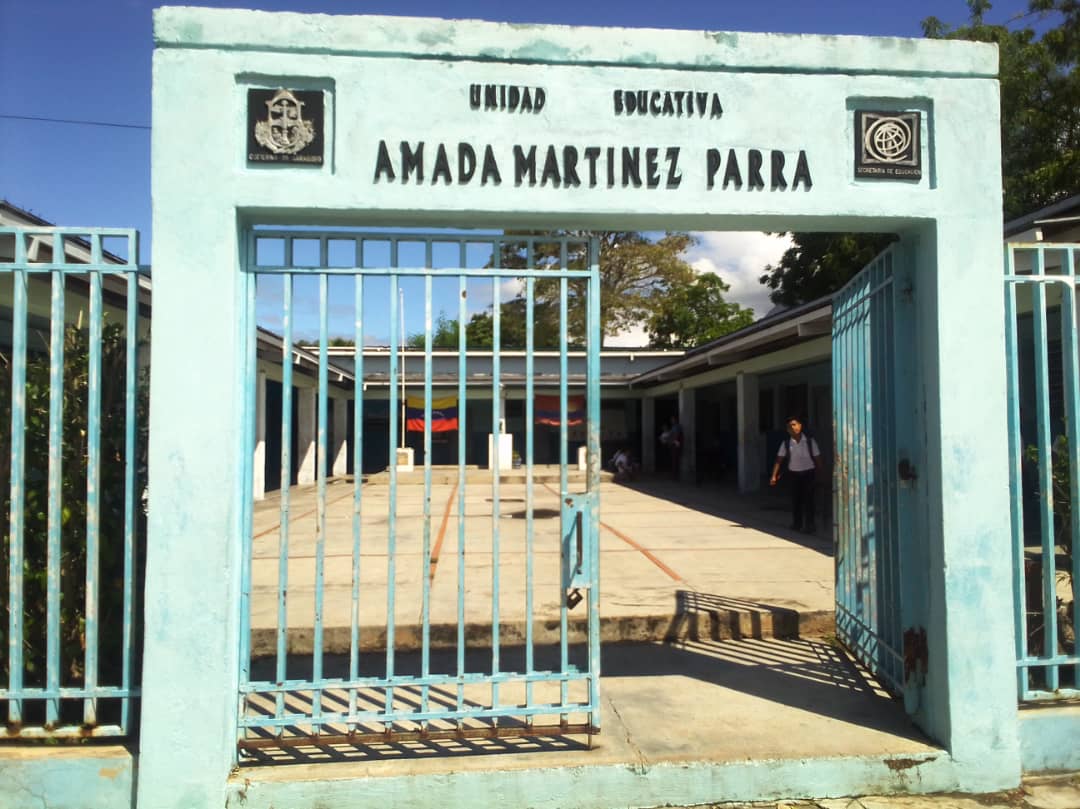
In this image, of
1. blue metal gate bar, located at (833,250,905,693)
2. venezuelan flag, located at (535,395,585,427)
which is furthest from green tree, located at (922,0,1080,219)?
blue metal gate bar, located at (833,250,905,693)

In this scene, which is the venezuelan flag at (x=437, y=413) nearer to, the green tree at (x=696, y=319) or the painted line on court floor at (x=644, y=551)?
the painted line on court floor at (x=644, y=551)

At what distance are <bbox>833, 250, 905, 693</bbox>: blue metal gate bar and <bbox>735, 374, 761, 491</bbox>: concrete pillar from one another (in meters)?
12.1

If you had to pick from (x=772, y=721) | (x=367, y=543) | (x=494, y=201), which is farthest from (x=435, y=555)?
(x=494, y=201)

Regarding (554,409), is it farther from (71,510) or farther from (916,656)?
(71,510)

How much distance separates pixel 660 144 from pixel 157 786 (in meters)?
3.65

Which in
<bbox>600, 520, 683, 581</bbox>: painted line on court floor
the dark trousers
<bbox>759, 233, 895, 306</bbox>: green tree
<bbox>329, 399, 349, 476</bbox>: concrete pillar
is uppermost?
<bbox>759, 233, 895, 306</bbox>: green tree

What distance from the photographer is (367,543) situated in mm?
9992

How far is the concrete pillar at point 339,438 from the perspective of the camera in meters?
23.3

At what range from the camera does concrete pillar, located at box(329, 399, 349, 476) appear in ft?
76.5

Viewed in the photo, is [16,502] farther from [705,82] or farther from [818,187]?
[818,187]

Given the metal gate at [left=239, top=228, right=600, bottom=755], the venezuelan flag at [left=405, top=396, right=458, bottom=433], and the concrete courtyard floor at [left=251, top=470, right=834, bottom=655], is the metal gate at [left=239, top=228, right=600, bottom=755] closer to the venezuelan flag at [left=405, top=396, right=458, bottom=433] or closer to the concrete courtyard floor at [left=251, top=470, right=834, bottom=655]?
the concrete courtyard floor at [left=251, top=470, right=834, bottom=655]

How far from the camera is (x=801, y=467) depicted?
993 centimetres

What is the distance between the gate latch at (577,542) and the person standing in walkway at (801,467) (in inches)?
268

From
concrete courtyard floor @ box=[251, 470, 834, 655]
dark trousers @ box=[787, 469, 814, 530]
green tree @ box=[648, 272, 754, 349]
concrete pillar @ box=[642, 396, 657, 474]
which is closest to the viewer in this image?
concrete courtyard floor @ box=[251, 470, 834, 655]
